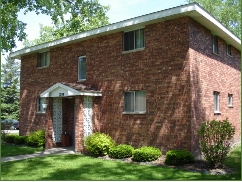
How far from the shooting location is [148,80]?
508 inches

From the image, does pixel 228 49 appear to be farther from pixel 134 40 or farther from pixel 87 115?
pixel 87 115

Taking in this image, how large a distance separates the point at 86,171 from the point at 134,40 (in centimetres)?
709

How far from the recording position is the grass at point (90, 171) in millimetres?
8680

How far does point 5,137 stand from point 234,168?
15.7 meters

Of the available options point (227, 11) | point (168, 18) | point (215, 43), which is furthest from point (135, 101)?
point (227, 11)

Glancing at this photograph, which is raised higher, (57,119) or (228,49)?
(228,49)

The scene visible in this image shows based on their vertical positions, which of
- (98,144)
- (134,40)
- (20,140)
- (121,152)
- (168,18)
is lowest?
(20,140)

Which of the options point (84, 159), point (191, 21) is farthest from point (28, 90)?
point (191, 21)

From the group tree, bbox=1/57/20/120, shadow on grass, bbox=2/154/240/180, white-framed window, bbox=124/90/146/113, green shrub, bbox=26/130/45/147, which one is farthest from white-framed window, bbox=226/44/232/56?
tree, bbox=1/57/20/120

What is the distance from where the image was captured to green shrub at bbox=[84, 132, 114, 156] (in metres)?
12.7

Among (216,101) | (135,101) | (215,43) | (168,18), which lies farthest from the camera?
(215,43)

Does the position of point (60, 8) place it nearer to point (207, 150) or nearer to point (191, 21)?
point (191, 21)

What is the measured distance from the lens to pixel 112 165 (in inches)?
420

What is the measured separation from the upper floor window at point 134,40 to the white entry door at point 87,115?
3.39m
